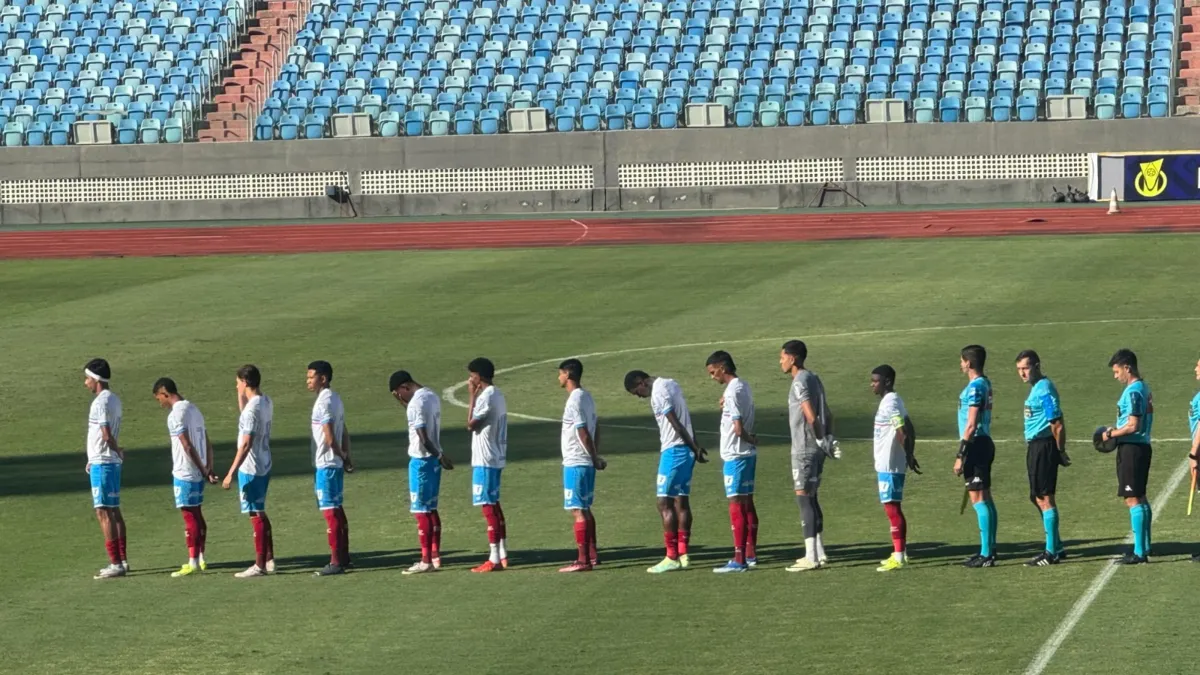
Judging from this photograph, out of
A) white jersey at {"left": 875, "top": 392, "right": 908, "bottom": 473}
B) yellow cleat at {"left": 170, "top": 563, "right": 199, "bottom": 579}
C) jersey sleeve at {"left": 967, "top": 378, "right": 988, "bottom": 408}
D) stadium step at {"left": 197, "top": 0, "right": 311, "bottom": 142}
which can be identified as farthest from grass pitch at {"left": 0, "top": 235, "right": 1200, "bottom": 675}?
stadium step at {"left": 197, "top": 0, "right": 311, "bottom": 142}

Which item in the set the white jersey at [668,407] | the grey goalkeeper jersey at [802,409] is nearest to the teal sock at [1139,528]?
the grey goalkeeper jersey at [802,409]

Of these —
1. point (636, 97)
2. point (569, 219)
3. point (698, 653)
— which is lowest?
point (698, 653)

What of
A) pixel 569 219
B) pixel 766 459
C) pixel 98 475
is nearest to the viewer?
pixel 98 475

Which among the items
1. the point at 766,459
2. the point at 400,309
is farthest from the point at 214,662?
the point at 400,309

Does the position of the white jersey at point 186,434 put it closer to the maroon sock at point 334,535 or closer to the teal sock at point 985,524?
the maroon sock at point 334,535

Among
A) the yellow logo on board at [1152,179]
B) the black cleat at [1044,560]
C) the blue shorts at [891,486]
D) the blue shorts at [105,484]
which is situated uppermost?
the yellow logo on board at [1152,179]

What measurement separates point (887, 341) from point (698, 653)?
15096 mm

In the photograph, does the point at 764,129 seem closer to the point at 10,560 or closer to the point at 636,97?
the point at 636,97

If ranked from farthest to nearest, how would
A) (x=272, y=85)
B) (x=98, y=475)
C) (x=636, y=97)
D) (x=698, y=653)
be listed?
(x=272, y=85), (x=636, y=97), (x=98, y=475), (x=698, y=653)

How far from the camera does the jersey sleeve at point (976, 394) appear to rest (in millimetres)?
15547

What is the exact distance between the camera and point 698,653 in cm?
1351

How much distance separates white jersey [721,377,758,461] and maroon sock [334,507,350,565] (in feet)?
9.83

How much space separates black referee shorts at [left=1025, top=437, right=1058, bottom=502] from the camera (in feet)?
51.4

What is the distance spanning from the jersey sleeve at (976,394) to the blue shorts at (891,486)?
76cm
